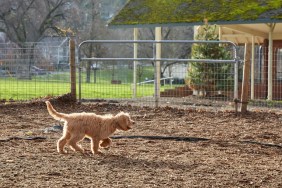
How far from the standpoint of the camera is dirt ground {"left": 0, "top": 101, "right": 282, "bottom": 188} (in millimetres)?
7113

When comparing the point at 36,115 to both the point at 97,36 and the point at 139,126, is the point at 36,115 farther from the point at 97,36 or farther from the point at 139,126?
the point at 97,36

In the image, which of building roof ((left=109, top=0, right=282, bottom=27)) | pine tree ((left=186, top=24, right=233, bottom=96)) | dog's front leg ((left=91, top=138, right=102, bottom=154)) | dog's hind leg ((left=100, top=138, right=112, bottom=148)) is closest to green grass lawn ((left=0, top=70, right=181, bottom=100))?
pine tree ((left=186, top=24, right=233, bottom=96))

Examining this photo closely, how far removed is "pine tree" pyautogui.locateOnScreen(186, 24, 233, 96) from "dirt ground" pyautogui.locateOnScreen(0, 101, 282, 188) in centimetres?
358

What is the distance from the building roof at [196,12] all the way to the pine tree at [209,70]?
0.54 metres

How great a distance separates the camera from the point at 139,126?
1211cm

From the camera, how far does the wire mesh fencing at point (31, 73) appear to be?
1833cm

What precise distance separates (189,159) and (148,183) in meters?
1.75

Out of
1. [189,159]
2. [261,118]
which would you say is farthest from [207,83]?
[189,159]

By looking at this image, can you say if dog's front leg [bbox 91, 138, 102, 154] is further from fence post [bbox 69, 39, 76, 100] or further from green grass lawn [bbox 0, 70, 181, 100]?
green grass lawn [bbox 0, 70, 181, 100]

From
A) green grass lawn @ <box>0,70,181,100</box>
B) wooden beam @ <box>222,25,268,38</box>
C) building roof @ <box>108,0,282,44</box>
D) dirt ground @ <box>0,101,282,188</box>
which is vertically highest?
building roof @ <box>108,0,282,44</box>

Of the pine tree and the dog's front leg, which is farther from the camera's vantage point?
the pine tree

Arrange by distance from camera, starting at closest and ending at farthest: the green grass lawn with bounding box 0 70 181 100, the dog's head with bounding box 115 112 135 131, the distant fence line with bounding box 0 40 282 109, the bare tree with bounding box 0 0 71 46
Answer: the dog's head with bounding box 115 112 135 131
the distant fence line with bounding box 0 40 282 109
the green grass lawn with bounding box 0 70 181 100
the bare tree with bounding box 0 0 71 46

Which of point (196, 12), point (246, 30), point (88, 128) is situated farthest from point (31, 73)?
point (88, 128)

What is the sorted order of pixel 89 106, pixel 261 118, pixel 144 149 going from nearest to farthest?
pixel 144 149 < pixel 261 118 < pixel 89 106
